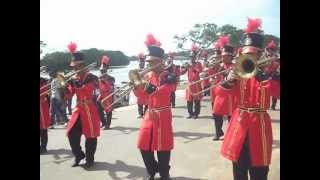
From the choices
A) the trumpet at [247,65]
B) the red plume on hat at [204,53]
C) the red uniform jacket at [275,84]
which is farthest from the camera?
the red plume on hat at [204,53]

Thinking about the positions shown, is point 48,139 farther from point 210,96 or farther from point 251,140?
point 251,140

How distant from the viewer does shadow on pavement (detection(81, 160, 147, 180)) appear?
A: 3.65 metres

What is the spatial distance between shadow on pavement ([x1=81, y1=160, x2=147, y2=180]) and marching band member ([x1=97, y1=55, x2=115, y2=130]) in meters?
0.43

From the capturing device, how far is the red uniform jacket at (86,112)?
13.0 ft

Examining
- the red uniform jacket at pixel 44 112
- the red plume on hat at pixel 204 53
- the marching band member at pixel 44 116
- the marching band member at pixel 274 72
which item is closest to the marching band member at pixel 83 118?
the marching band member at pixel 44 116

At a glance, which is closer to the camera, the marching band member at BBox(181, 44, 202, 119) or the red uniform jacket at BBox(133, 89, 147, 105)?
the red uniform jacket at BBox(133, 89, 147, 105)

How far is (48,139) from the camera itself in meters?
4.19

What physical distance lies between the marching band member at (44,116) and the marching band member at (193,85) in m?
1.31

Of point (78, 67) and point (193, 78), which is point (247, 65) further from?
point (78, 67)

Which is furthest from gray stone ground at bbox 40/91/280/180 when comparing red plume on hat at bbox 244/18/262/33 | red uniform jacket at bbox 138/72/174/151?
red plume on hat at bbox 244/18/262/33

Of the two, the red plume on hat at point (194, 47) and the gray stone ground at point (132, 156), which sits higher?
the red plume on hat at point (194, 47)

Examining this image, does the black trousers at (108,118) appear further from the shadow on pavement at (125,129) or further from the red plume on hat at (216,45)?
the red plume on hat at (216,45)

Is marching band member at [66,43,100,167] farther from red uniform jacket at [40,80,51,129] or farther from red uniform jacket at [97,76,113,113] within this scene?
red uniform jacket at [40,80,51,129]
